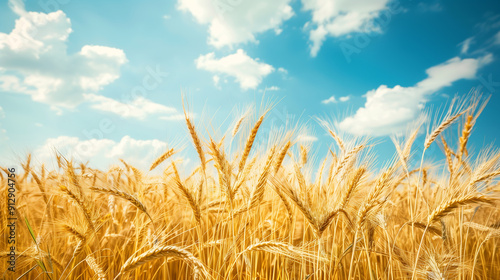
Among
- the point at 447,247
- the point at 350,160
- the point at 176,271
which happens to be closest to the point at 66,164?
the point at 176,271

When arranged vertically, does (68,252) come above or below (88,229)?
below

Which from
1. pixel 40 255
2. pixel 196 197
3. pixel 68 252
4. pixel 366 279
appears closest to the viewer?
pixel 40 255

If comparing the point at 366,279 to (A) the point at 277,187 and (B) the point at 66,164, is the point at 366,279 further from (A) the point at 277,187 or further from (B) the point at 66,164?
(B) the point at 66,164

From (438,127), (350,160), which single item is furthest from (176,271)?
(438,127)

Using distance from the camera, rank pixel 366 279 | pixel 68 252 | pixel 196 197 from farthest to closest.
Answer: pixel 68 252, pixel 366 279, pixel 196 197

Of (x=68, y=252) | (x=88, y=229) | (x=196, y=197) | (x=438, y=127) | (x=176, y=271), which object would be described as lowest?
(x=176, y=271)

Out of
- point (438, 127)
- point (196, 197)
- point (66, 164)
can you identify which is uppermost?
point (438, 127)

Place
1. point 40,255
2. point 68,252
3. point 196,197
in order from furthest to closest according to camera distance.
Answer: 1. point 68,252
2. point 196,197
3. point 40,255

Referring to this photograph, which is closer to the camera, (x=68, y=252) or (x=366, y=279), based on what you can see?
(x=366, y=279)

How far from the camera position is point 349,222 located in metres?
1.81

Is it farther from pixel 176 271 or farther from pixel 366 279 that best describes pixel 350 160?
pixel 176 271

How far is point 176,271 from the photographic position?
251 centimetres

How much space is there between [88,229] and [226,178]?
1.05 m

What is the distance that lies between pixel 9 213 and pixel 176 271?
146cm
